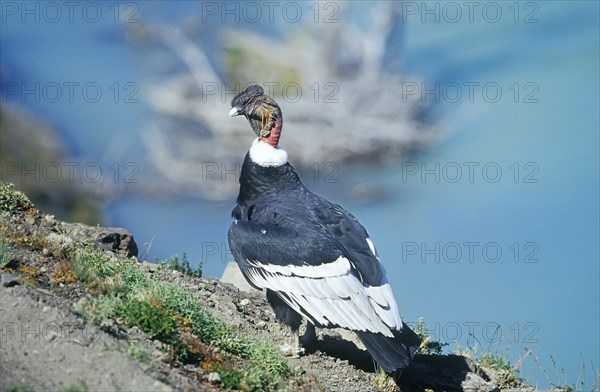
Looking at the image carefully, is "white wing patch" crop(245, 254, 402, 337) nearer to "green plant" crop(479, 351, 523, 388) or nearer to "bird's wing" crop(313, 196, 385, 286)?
"bird's wing" crop(313, 196, 385, 286)

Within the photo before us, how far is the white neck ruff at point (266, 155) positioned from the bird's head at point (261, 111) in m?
0.08

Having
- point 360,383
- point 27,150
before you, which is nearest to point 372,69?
point 27,150

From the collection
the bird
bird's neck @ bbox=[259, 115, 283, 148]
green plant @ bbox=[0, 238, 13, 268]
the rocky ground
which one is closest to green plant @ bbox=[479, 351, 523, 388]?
the rocky ground

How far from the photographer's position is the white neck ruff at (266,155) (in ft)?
32.7

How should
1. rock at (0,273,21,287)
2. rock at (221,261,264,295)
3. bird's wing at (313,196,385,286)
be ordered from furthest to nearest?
1. rock at (221,261,264,295)
2. bird's wing at (313,196,385,286)
3. rock at (0,273,21,287)

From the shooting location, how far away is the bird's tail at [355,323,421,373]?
8570 mm

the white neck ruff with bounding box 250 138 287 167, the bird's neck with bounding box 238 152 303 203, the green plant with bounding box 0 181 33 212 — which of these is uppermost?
the white neck ruff with bounding box 250 138 287 167

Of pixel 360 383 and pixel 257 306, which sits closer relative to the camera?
pixel 360 383

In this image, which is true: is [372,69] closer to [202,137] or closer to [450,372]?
[202,137]

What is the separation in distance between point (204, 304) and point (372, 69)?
16350 millimetres

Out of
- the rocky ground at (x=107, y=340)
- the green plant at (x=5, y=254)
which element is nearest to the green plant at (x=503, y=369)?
the rocky ground at (x=107, y=340)

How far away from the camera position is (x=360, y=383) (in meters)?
9.08

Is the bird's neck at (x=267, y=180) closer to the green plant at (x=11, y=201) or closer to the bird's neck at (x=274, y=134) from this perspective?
the bird's neck at (x=274, y=134)

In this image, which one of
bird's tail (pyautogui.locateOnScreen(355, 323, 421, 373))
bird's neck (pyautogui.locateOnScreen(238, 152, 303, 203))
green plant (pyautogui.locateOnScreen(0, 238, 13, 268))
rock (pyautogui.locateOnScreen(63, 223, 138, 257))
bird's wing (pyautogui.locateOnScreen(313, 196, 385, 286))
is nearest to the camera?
green plant (pyautogui.locateOnScreen(0, 238, 13, 268))
